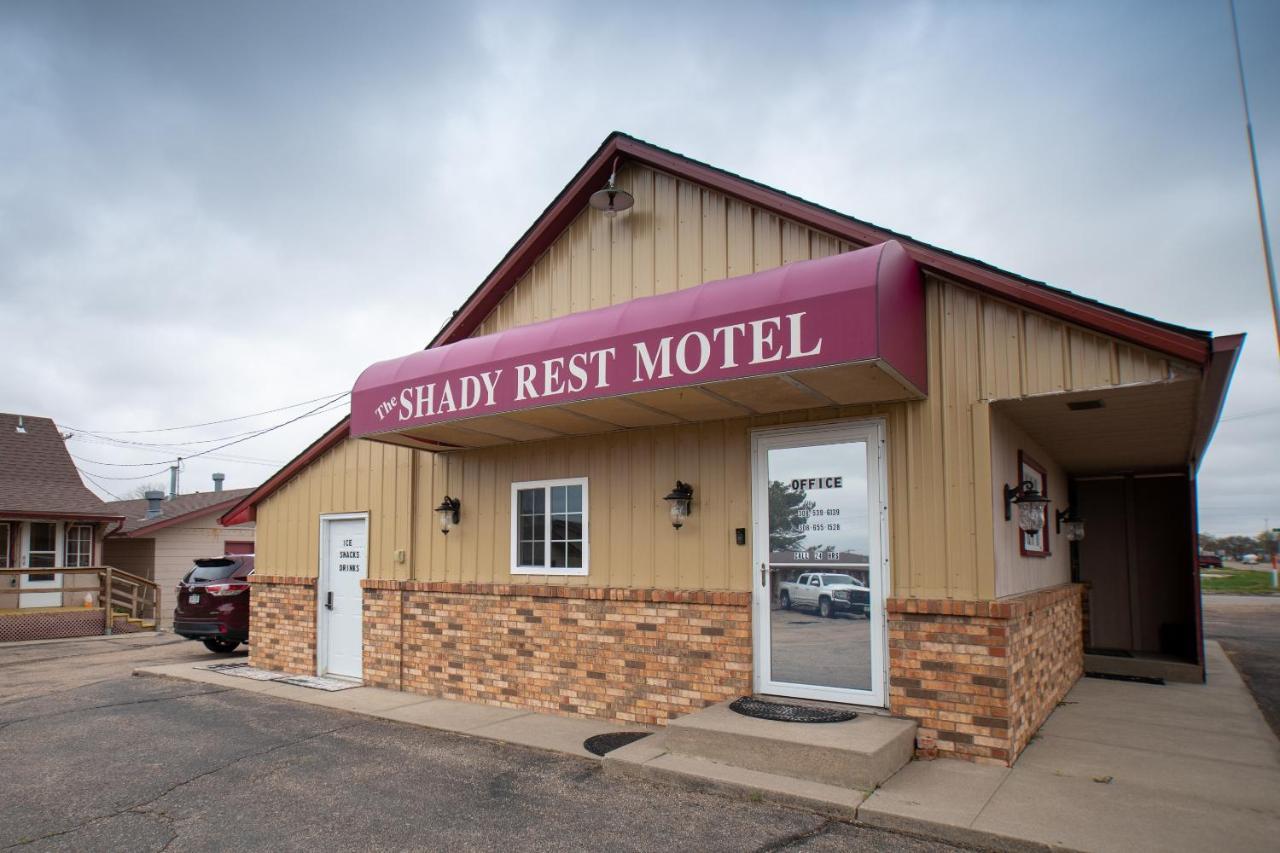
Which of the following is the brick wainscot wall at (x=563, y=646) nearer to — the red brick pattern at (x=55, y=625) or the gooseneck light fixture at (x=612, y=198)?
the gooseneck light fixture at (x=612, y=198)

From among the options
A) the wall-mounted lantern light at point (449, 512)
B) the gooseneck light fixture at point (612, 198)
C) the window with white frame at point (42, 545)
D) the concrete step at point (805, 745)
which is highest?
the gooseneck light fixture at point (612, 198)

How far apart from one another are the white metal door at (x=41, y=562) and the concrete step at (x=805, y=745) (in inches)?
753

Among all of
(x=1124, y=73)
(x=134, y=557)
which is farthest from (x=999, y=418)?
(x=134, y=557)

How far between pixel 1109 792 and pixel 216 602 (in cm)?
1325

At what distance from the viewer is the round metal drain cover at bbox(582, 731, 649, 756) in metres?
6.96

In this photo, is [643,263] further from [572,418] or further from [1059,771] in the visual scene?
[1059,771]

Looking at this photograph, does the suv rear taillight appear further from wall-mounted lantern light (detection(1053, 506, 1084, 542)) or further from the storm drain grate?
the storm drain grate

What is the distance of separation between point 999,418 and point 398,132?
31.8 ft

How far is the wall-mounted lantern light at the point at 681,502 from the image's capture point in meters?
7.62

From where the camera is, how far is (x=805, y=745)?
563cm

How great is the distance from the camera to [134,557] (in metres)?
25.6

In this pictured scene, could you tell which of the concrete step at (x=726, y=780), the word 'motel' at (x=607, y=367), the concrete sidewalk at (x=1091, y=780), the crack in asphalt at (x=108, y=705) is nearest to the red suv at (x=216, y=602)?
the crack in asphalt at (x=108, y=705)

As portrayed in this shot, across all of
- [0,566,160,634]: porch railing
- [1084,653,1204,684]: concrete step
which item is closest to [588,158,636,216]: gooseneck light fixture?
[1084,653,1204,684]: concrete step

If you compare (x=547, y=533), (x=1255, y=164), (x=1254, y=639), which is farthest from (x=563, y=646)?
(x=1254, y=639)
